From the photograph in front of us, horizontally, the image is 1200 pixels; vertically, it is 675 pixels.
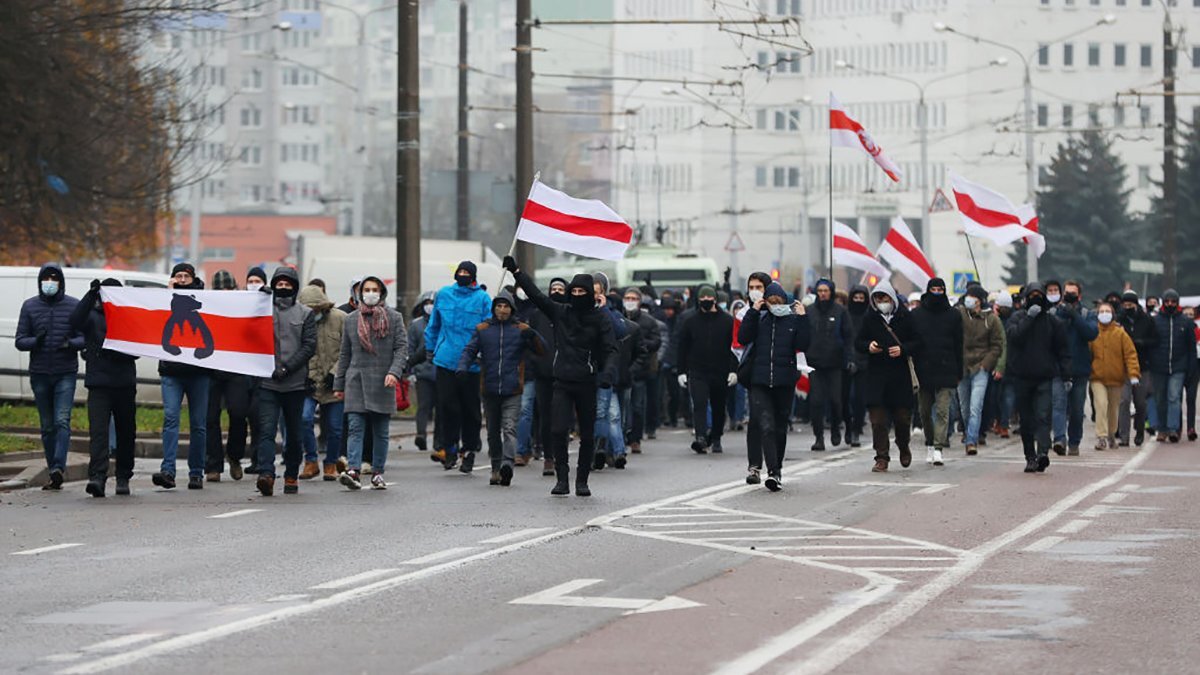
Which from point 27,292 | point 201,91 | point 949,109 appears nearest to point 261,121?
point 949,109

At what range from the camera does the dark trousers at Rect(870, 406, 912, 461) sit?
22.0 m

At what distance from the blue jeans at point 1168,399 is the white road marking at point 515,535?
14630 millimetres

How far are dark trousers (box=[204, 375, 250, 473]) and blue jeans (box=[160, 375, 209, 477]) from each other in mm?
247

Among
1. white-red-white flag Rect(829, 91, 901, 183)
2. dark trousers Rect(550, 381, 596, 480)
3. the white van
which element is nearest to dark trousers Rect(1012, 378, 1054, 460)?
dark trousers Rect(550, 381, 596, 480)

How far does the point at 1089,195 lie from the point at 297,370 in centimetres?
7640

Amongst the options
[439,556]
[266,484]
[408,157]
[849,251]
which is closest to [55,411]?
[266,484]

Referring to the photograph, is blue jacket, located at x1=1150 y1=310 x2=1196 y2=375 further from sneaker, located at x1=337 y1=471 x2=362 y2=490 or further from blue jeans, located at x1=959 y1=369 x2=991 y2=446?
sneaker, located at x1=337 y1=471 x2=362 y2=490

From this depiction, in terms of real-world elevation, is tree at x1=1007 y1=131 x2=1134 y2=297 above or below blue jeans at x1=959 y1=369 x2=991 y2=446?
above

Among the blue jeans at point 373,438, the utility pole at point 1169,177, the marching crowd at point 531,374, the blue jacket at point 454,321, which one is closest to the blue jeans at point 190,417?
the marching crowd at point 531,374

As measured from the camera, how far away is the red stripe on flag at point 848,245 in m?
28.6

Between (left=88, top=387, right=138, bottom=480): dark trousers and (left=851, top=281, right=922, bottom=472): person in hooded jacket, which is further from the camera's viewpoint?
(left=851, top=281, right=922, bottom=472): person in hooded jacket

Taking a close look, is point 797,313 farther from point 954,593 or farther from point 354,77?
point 354,77

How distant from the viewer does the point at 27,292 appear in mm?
30141

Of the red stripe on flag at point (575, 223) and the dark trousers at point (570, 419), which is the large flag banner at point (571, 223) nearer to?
the red stripe on flag at point (575, 223)
